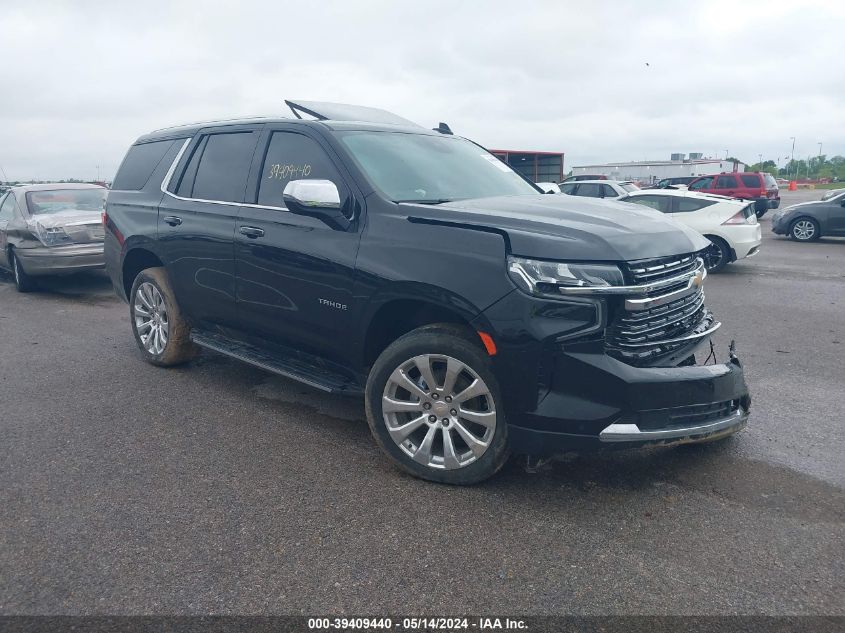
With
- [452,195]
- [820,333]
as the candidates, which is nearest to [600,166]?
[820,333]

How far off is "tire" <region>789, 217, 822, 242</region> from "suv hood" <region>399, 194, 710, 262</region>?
15591 millimetres

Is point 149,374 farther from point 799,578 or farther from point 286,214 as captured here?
point 799,578

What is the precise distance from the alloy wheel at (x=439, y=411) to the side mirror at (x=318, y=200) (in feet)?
3.31

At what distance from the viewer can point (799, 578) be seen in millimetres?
2889

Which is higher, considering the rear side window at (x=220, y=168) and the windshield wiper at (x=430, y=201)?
the rear side window at (x=220, y=168)

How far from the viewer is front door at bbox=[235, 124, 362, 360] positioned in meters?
4.13

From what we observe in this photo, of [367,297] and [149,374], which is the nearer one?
[367,297]

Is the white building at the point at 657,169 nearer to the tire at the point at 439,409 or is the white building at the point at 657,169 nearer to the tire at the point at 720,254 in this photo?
the tire at the point at 720,254

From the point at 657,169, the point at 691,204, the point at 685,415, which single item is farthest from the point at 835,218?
the point at 657,169

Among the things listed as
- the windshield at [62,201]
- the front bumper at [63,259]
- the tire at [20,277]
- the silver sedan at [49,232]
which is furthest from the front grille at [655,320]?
the tire at [20,277]

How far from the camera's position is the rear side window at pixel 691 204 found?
502 inches

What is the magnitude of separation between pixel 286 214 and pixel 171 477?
1.74m

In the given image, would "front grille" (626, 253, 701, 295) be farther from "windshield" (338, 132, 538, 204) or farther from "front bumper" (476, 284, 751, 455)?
"windshield" (338, 132, 538, 204)

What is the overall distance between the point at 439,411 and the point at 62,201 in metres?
9.05
